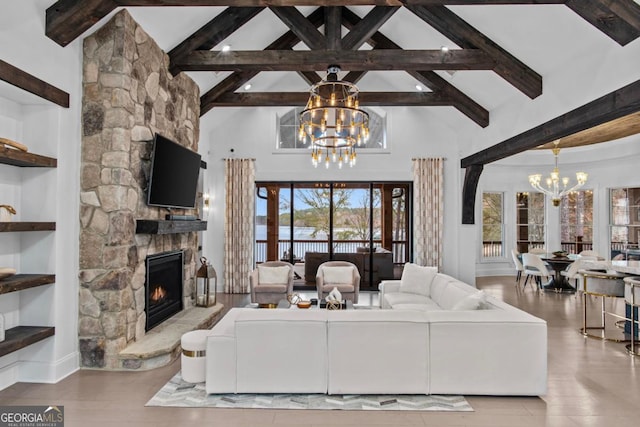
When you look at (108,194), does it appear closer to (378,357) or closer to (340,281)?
(378,357)

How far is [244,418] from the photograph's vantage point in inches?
117

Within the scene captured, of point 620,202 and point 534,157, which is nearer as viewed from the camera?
point 620,202

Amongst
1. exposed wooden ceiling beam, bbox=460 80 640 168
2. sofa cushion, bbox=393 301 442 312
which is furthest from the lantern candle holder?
exposed wooden ceiling beam, bbox=460 80 640 168

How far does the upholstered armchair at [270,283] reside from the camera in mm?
6461

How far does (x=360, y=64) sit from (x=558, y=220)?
828 cm

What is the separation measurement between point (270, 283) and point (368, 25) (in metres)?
4.28

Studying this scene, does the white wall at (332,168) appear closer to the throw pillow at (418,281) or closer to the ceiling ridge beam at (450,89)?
the ceiling ridge beam at (450,89)

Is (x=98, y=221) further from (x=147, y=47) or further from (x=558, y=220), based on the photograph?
(x=558, y=220)

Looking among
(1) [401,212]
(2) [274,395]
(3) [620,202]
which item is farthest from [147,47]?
(3) [620,202]

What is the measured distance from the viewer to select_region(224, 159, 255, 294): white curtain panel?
27.6 feet

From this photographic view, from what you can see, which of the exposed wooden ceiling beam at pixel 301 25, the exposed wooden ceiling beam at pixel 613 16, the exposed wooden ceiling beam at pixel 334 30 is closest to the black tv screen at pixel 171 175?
the exposed wooden ceiling beam at pixel 301 25

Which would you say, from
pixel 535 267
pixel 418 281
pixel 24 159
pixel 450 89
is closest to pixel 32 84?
pixel 24 159

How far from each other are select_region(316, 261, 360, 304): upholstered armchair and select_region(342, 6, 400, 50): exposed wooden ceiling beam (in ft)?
12.0

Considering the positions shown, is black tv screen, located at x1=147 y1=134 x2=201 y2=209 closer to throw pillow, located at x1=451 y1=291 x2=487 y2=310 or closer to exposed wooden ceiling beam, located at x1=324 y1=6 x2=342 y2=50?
exposed wooden ceiling beam, located at x1=324 y1=6 x2=342 y2=50
